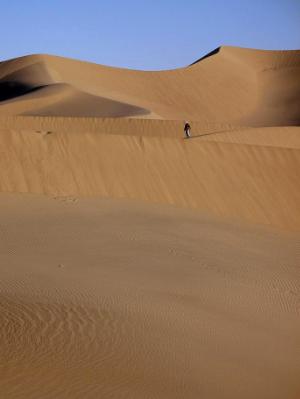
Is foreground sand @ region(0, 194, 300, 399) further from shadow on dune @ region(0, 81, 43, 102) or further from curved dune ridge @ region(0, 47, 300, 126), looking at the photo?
shadow on dune @ region(0, 81, 43, 102)

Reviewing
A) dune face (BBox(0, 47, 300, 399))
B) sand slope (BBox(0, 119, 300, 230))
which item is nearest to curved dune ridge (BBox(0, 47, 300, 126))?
dune face (BBox(0, 47, 300, 399))

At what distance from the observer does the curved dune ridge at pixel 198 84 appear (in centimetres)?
5622

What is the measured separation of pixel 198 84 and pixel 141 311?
2163 inches

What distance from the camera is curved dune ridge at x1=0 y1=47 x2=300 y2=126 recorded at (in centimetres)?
5622

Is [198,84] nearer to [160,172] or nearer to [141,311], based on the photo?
[160,172]

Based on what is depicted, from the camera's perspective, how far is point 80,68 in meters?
61.6

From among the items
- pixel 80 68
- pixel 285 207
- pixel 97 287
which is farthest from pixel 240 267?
pixel 80 68

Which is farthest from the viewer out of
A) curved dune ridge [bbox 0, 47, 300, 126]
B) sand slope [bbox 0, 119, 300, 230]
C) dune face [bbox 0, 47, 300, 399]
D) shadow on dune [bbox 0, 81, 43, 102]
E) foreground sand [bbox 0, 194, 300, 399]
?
curved dune ridge [bbox 0, 47, 300, 126]

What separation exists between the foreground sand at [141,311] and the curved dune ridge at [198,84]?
1556 inches

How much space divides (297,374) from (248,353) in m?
0.52

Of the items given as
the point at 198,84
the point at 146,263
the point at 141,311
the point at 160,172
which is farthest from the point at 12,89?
the point at 141,311

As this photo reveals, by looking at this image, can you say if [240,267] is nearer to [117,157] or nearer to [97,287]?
[97,287]

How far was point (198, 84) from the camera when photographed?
61625 mm

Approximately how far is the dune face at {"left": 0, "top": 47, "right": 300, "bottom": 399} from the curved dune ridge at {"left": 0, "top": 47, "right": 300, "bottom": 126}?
2555 cm
